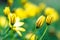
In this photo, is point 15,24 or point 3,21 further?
point 3,21

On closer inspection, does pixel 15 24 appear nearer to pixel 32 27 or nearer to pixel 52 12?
Answer: pixel 32 27

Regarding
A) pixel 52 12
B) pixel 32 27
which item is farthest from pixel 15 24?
pixel 52 12

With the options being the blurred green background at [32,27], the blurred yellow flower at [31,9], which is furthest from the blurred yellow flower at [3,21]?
the blurred yellow flower at [31,9]

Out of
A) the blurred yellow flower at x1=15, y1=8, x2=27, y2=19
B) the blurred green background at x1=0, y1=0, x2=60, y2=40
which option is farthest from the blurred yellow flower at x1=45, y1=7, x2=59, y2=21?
the blurred yellow flower at x1=15, y1=8, x2=27, y2=19

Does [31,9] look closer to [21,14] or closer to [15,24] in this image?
[21,14]

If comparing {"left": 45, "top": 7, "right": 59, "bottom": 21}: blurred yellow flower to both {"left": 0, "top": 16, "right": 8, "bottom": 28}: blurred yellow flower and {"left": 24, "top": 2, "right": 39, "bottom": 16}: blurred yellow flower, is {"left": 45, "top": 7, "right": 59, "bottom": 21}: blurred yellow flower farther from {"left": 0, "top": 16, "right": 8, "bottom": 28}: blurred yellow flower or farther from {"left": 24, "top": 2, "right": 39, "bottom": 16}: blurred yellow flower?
{"left": 0, "top": 16, "right": 8, "bottom": 28}: blurred yellow flower

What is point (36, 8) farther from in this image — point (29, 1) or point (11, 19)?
point (11, 19)

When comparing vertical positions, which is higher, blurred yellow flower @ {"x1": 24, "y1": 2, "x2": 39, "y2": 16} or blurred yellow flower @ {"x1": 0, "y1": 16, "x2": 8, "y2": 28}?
blurred yellow flower @ {"x1": 24, "y1": 2, "x2": 39, "y2": 16}

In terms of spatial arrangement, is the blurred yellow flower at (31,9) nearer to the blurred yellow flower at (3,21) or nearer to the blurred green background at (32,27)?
the blurred green background at (32,27)

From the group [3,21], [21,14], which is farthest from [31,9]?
[3,21]

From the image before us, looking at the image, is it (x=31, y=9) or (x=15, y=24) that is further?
(x=31, y=9)
